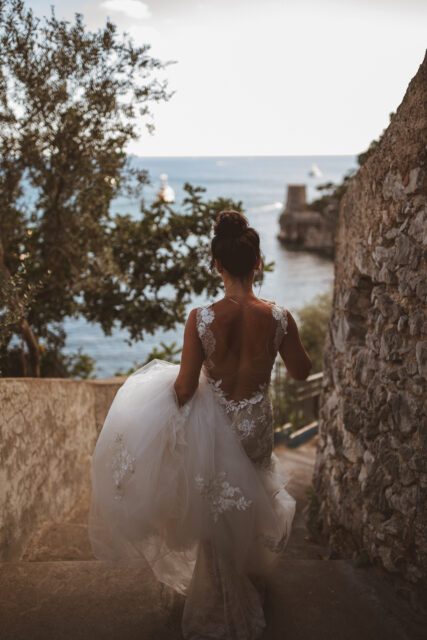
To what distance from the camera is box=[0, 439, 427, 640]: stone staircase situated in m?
2.66

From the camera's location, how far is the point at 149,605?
2.85 meters

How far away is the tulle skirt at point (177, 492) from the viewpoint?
2.71 meters

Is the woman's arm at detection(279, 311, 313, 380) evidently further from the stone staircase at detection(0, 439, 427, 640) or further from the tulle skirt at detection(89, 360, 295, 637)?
the stone staircase at detection(0, 439, 427, 640)

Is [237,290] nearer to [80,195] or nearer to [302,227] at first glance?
[80,195]

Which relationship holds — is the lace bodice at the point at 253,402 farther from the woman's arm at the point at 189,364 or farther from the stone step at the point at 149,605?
the stone step at the point at 149,605

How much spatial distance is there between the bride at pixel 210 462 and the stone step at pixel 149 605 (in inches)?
5.4

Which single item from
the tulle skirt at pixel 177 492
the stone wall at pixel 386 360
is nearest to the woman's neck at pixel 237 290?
the tulle skirt at pixel 177 492

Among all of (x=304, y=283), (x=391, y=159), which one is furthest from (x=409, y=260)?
(x=304, y=283)

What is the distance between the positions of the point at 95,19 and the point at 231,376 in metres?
3.98

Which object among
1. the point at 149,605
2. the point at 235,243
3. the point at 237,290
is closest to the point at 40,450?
the point at 149,605

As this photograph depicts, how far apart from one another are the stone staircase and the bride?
0.14 m

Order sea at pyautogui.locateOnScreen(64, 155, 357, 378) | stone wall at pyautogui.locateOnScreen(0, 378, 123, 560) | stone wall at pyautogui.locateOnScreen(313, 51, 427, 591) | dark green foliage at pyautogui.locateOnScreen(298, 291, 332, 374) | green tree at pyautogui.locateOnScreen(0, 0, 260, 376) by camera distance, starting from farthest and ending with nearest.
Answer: sea at pyautogui.locateOnScreen(64, 155, 357, 378), dark green foliage at pyautogui.locateOnScreen(298, 291, 332, 374), green tree at pyautogui.locateOnScreen(0, 0, 260, 376), stone wall at pyautogui.locateOnScreen(0, 378, 123, 560), stone wall at pyautogui.locateOnScreen(313, 51, 427, 591)

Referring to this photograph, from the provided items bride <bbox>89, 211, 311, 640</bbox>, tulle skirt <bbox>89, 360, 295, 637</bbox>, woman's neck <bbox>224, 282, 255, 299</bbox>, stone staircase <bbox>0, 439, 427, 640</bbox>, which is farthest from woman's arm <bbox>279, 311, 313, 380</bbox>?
stone staircase <bbox>0, 439, 427, 640</bbox>

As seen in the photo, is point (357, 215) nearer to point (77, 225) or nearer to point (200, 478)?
point (200, 478)
